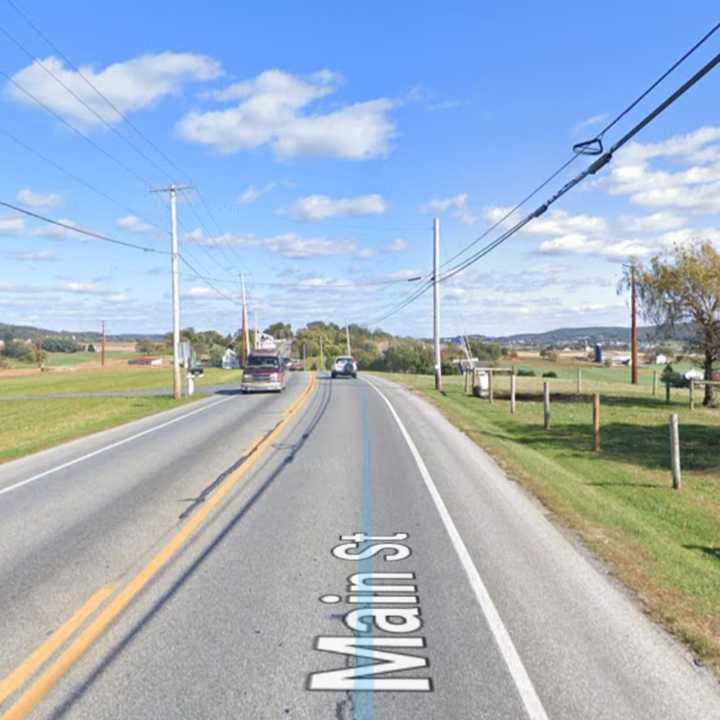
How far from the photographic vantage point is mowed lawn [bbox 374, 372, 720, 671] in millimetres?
6691

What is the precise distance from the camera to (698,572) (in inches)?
294

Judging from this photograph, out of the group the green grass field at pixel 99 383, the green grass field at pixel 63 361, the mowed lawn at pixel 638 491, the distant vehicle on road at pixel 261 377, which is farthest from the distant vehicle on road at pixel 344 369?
the green grass field at pixel 63 361

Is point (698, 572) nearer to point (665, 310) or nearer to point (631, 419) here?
point (631, 419)

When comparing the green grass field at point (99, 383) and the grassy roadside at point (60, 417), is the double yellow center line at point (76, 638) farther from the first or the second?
the green grass field at point (99, 383)

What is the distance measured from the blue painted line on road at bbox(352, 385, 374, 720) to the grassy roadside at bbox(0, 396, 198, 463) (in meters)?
7.73

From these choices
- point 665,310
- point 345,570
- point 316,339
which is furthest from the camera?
point 316,339

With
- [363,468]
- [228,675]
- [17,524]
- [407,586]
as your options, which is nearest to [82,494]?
[17,524]

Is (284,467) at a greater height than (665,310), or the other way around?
(665,310)

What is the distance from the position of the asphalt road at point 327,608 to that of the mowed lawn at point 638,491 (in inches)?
15.0

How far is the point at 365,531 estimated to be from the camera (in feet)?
29.1

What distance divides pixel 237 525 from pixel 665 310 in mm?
28580

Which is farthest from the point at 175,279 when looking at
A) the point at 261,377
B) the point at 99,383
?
the point at 99,383

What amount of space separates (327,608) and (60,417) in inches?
964

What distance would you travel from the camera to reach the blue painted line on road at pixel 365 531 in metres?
4.46
